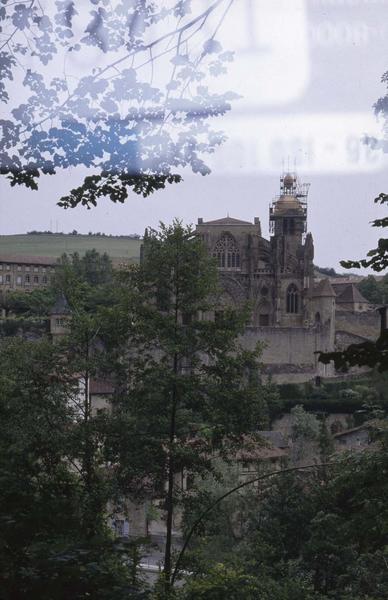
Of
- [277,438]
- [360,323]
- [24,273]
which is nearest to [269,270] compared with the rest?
[360,323]

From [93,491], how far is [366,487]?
10.9 feet

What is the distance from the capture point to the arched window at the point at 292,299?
5894cm

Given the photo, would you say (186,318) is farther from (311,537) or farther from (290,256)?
(290,256)

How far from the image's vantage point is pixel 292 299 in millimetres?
59250

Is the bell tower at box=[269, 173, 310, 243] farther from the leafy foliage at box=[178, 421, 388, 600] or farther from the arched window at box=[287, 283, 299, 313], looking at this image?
the leafy foliage at box=[178, 421, 388, 600]

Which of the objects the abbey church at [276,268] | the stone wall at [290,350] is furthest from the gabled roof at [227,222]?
the stone wall at [290,350]

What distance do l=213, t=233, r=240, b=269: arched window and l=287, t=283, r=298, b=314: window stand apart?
11.1 ft

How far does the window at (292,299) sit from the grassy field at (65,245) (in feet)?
31.9

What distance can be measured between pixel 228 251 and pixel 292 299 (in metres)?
4.72

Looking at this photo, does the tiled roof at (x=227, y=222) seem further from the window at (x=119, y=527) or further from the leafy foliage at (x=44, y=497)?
the leafy foliage at (x=44, y=497)

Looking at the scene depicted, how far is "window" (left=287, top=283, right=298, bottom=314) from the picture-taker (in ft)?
193

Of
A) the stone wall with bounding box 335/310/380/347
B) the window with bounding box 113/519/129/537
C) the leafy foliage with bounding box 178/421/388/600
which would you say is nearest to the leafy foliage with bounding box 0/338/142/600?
the window with bounding box 113/519/129/537

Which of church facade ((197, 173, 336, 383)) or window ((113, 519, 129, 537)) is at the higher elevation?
church facade ((197, 173, 336, 383))

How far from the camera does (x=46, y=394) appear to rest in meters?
11.9
